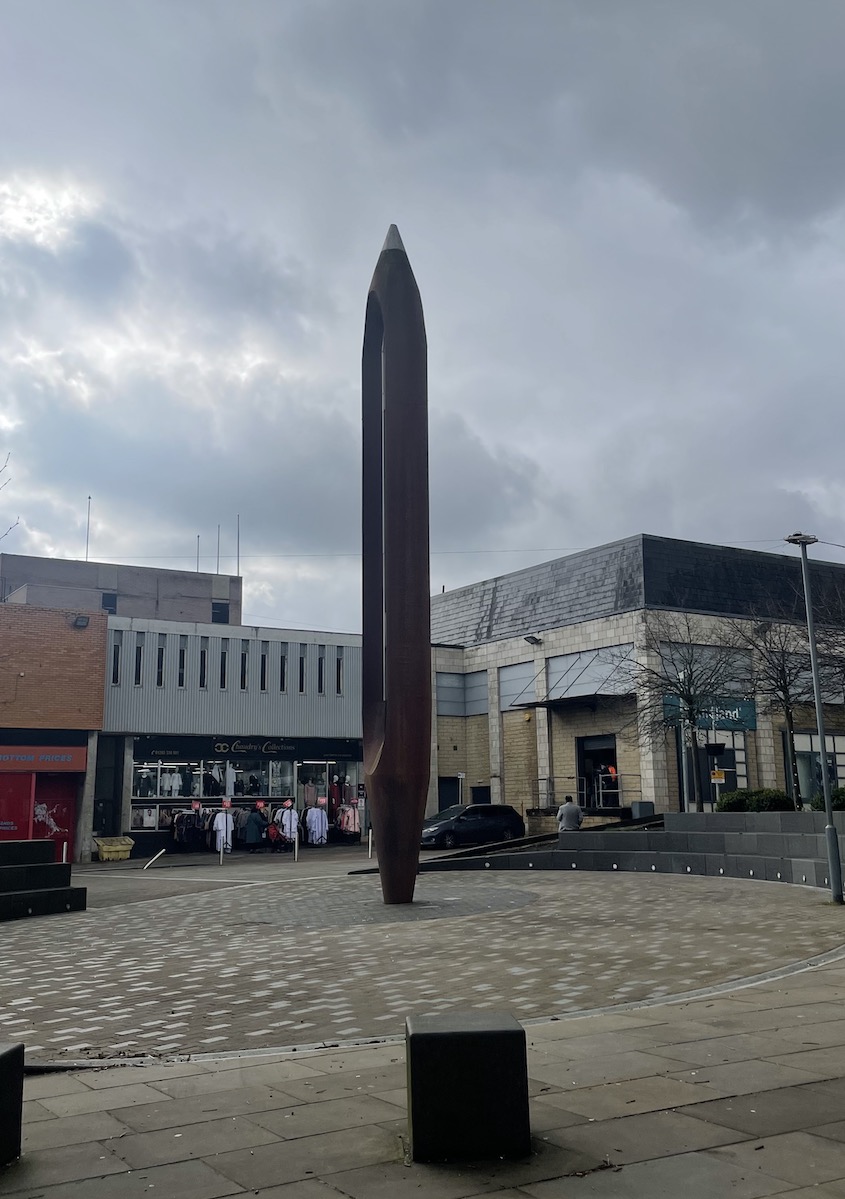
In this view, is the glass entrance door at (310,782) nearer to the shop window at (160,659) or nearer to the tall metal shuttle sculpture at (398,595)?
the shop window at (160,659)

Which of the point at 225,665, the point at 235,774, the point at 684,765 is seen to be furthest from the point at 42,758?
the point at 684,765

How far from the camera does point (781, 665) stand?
94.7 feet

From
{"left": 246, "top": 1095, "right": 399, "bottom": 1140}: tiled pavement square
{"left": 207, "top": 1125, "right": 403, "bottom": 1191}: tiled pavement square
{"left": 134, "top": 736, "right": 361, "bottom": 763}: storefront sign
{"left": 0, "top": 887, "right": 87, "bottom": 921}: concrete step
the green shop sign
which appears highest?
the green shop sign

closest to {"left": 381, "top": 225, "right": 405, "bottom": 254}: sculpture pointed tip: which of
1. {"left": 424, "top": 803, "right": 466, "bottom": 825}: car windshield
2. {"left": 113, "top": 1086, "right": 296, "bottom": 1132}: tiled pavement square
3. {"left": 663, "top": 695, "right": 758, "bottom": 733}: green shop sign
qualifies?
{"left": 113, "top": 1086, "right": 296, "bottom": 1132}: tiled pavement square

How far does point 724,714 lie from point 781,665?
7262 millimetres

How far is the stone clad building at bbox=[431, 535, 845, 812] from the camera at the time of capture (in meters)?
39.5

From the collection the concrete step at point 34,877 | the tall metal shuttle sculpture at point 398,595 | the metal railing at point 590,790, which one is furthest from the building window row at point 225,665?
the tall metal shuttle sculpture at point 398,595

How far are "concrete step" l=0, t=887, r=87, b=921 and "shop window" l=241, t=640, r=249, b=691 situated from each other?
23.8 meters

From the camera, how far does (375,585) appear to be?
59.3ft

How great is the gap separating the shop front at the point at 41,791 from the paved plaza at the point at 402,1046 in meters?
21.0

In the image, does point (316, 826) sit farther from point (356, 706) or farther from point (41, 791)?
point (41, 791)

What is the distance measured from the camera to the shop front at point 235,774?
3934 centimetres

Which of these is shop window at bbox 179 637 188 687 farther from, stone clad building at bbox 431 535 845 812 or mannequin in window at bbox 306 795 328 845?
stone clad building at bbox 431 535 845 812

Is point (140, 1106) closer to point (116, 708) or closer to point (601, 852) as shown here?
point (601, 852)
